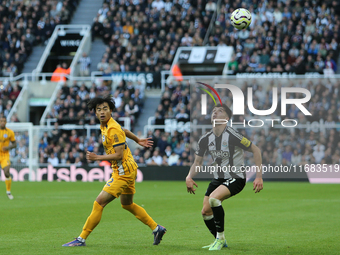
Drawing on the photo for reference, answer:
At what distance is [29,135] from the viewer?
24.3 metres

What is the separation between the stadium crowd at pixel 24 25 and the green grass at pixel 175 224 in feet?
51.6

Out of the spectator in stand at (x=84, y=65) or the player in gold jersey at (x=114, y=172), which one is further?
the spectator in stand at (x=84, y=65)

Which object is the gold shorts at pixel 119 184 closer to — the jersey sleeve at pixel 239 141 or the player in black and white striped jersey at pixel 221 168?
the player in black and white striped jersey at pixel 221 168

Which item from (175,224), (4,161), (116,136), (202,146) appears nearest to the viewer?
(116,136)

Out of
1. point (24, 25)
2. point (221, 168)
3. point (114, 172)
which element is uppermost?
point (24, 25)

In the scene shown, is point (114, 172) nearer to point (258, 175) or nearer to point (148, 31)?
point (258, 175)

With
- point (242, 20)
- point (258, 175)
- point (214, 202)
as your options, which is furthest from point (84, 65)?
point (258, 175)

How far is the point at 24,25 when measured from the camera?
1267 inches

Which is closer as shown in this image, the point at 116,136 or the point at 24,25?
the point at 116,136

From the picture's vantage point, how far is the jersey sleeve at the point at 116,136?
7.45 metres

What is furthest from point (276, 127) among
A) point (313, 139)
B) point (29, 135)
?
point (29, 135)

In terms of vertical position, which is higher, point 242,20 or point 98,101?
point 242,20

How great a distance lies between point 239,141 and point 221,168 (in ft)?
1.43

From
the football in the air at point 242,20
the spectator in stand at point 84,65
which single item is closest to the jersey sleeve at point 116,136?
the football in the air at point 242,20
